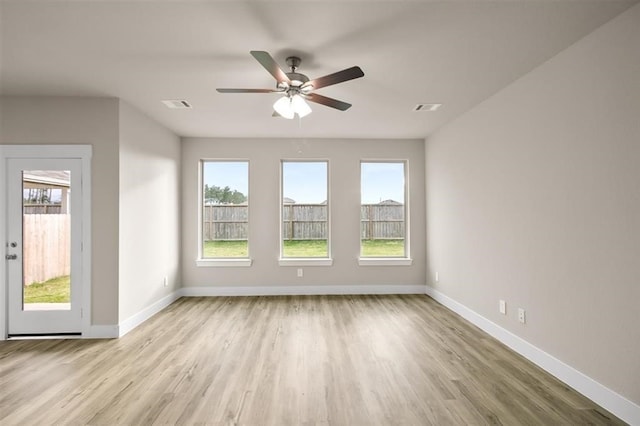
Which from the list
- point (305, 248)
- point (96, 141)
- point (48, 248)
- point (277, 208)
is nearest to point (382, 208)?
point (305, 248)

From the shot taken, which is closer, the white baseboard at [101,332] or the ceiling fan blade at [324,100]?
Answer: the ceiling fan blade at [324,100]

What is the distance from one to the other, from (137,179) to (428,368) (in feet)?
12.5

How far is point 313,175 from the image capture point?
530 cm

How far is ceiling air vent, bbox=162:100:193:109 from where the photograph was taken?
3.51 meters

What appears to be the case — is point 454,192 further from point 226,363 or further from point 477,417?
point 226,363

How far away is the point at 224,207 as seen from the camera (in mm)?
5258

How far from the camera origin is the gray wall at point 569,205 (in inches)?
78.2

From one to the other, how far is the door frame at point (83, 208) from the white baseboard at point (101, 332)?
0.04 feet

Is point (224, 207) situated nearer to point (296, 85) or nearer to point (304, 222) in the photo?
point (304, 222)

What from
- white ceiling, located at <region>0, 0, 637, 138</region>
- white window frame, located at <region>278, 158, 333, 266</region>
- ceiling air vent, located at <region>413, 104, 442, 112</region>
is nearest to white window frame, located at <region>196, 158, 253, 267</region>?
white window frame, located at <region>278, 158, 333, 266</region>

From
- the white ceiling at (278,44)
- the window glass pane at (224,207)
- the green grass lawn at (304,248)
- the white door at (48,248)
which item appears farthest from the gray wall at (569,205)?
the white door at (48,248)

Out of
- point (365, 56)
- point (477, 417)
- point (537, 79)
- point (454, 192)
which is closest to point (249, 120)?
point (365, 56)

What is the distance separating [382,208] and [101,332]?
4221 mm

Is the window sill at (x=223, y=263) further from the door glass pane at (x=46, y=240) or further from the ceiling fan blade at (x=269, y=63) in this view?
the ceiling fan blade at (x=269, y=63)
